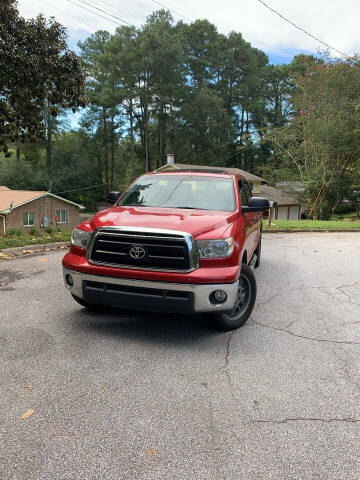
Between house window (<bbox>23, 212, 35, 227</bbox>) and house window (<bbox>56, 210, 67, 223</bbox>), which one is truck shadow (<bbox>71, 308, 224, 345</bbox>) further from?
house window (<bbox>56, 210, 67, 223</bbox>)

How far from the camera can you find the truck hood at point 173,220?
3.90 meters

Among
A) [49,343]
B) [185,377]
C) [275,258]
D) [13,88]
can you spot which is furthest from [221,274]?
[13,88]

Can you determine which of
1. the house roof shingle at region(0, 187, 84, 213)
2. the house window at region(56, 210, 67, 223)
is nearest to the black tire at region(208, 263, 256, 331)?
the house roof shingle at region(0, 187, 84, 213)

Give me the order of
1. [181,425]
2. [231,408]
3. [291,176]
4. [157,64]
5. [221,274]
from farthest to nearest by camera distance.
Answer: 1. [157,64]
2. [291,176]
3. [221,274]
4. [231,408]
5. [181,425]

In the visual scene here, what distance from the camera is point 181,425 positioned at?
8.35 ft

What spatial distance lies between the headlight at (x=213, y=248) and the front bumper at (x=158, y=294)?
313 mm

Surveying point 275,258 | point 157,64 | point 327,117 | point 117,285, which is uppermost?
point 157,64

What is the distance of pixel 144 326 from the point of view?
14.2 ft

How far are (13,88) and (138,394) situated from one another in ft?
28.3

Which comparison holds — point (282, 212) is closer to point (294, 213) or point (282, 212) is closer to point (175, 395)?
point (294, 213)

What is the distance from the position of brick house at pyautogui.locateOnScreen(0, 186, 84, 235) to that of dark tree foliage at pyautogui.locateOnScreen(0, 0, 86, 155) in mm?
30287

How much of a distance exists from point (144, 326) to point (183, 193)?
189 cm

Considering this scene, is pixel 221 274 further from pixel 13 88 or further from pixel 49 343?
pixel 13 88

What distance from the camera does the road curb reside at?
29.2 feet
